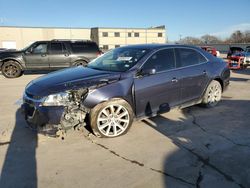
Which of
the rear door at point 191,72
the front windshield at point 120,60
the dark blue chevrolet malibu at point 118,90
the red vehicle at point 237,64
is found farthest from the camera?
the red vehicle at point 237,64

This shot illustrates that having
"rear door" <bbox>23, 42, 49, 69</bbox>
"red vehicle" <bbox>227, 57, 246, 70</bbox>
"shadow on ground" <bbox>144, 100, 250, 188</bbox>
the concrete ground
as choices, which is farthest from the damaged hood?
"red vehicle" <bbox>227, 57, 246, 70</bbox>

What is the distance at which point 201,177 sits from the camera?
3.24 meters

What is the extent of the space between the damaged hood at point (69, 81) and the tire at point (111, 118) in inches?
16.4

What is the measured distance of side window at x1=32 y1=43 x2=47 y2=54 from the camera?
1254 cm

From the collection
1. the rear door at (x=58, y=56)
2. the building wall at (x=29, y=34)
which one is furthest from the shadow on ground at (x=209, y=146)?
the building wall at (x=29, y=34)

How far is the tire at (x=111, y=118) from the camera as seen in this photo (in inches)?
172

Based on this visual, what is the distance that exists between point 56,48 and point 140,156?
1026cm

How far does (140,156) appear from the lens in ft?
12.6

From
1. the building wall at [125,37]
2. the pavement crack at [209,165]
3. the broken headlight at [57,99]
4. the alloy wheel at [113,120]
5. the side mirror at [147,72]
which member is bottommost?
the pavement crack at [209,165]

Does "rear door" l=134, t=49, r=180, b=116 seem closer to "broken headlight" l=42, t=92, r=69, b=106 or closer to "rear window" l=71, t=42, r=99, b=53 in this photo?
"broken headlight" l=42, t=92, r=69, b=106

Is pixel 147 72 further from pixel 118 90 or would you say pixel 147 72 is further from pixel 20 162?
pixel 20 162

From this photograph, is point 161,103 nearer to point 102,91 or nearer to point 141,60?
point 141,60

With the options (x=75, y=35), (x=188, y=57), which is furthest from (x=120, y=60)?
(x=75, y=35)

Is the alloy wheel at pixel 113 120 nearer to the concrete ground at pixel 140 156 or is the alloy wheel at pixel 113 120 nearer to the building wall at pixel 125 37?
the concrete ground at pixel 140 156
